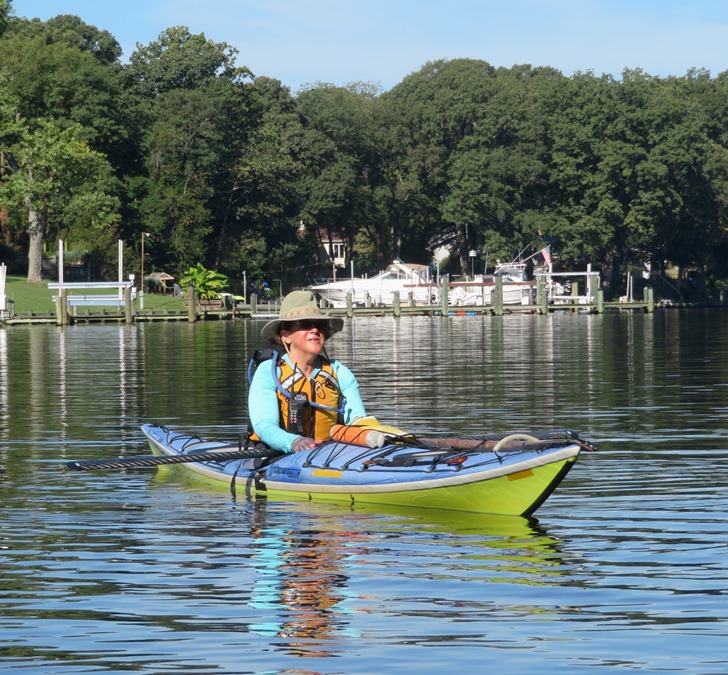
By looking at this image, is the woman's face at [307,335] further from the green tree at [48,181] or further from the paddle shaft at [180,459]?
the green tree at [48,181]

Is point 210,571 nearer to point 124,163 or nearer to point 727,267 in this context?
point 124,163

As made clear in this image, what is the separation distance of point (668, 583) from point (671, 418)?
12.6 m

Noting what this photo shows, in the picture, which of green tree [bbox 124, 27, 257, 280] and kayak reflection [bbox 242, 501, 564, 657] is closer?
kayak reflection [bbox 242, 501, 564, 657]

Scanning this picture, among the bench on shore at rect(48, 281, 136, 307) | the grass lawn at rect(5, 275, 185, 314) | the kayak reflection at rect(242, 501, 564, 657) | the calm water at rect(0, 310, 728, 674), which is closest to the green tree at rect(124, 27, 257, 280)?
the grass lawn at rect(5, 275, 185, 314)

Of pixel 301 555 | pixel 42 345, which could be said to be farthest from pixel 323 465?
pixel 42 345

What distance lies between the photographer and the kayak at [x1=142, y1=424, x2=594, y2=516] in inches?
496

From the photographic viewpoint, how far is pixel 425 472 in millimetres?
13125

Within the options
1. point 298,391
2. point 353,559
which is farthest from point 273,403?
point 353,559

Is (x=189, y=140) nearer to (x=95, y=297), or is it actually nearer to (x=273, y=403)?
(x=95, y=297)

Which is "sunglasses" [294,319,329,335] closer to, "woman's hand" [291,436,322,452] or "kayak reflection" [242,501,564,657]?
"woman's hand" [291,436,322,452]

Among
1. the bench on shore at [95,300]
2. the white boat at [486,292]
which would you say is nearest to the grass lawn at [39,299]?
the bench on shore at [95,300]

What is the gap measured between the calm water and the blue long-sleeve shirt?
0.69 metres

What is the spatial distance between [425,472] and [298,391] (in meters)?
1.81

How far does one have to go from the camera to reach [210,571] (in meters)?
11.5
